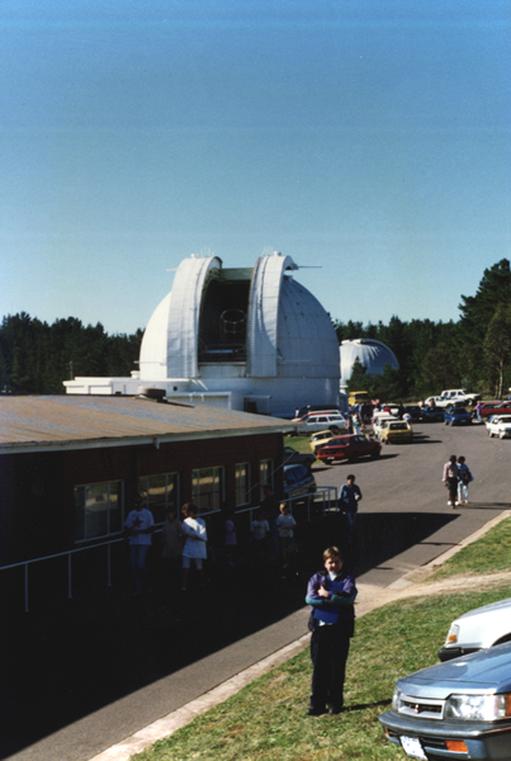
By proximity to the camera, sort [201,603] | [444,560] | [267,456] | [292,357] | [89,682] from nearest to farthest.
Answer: [89,682]
[201,603]
[444,560]
[267,456]
[292,357]

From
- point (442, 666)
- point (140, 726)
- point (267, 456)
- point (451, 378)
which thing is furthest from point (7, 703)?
point (451, 378)

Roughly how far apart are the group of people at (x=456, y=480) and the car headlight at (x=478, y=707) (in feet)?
72.6

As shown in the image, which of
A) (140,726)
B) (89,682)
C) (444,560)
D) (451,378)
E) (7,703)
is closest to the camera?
(140,726)

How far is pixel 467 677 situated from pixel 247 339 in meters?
64.6

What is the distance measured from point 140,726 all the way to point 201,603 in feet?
19.5

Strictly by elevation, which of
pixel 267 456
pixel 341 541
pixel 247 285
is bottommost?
pixel 341 541

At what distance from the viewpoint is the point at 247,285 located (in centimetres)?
7606

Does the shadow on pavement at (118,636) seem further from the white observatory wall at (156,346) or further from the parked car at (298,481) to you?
the white observatory wall at (156,346)

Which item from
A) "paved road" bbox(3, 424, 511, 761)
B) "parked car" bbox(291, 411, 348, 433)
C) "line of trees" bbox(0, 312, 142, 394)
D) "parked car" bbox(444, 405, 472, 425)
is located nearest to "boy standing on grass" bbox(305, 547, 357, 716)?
"paved road" bbox(3, 424, 511, 761)

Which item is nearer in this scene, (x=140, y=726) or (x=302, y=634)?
(x=140, y=726)

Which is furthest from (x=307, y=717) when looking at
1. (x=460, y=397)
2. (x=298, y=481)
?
(x=460, y=397)

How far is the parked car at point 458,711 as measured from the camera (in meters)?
5.88

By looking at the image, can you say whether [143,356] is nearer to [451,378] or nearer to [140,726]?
[451,378]

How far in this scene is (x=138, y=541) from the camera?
16.5 m
